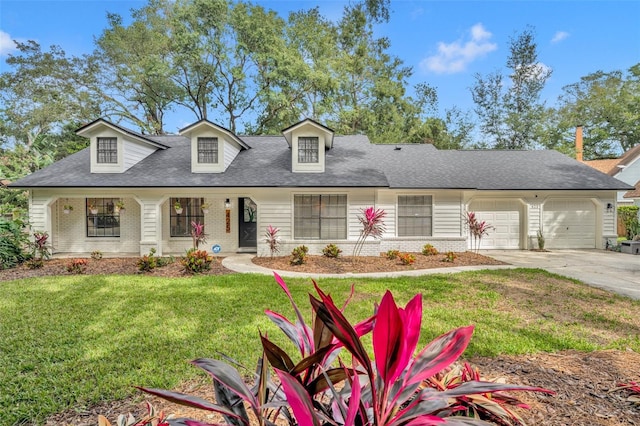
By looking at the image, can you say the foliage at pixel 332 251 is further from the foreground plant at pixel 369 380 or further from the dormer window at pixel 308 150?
the foreground plant at pixel 369 380

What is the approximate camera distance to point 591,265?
9.39 m

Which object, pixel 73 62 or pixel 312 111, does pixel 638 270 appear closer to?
pixel 312 111

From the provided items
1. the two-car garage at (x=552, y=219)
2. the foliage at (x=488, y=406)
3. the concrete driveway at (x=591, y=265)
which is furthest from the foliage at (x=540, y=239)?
the foliage at (x=488, y=406)

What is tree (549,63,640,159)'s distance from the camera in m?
25.5

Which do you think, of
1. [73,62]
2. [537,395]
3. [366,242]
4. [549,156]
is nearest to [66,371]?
[537,395]

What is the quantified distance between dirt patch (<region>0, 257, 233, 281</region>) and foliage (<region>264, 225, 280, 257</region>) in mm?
1794

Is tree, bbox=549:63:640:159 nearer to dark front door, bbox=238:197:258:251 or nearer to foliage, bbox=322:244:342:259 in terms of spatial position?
foliage, bbox=322:244:342:259

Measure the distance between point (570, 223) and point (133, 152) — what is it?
18.3 metres

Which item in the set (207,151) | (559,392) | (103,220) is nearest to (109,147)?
(103,220)

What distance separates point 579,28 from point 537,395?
11.8 metres

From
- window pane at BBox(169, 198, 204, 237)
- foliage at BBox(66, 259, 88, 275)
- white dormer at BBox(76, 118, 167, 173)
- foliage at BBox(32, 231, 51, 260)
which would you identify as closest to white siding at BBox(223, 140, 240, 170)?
window pane at BBox(169, 198, 204, 237)

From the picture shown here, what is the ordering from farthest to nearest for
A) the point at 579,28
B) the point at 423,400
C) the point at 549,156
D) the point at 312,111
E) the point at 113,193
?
the point at 312,111
the point at 549,156
the point at 113,193
the point at 579,28
the point at 423,400

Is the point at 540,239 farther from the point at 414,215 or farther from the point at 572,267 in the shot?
the point at 414,215

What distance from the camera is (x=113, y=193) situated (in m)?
11.0
